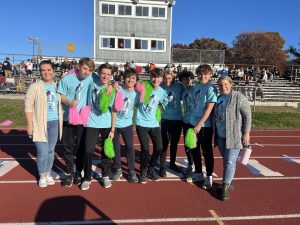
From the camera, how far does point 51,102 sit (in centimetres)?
561

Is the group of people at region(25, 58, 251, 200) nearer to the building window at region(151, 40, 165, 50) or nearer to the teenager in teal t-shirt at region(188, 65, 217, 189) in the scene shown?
the teenager in teal t-shirt at region(188, 65, 217, 189)

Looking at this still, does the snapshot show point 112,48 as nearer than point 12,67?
No

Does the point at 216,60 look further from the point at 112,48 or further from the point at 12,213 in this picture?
the point at 12,213

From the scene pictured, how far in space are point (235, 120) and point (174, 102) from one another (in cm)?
131

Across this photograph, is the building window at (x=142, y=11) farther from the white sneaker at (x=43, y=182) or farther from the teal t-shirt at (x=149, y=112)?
the white sneaker at (x=43, y=182)

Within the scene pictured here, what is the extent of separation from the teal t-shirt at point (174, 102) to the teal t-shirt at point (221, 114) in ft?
2.99

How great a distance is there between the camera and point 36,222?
14.6 ft

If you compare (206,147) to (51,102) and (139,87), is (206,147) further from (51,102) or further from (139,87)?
(51,102)

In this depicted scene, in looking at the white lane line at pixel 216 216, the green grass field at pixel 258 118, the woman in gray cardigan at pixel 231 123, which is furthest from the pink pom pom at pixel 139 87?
the green grass field at pixel 258 118

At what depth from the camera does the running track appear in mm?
4680

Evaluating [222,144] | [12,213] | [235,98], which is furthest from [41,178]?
[235,98]

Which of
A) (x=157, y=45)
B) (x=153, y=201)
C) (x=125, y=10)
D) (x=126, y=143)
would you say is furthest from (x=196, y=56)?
(x=153, y=201)

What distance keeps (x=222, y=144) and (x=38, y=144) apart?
304 cm

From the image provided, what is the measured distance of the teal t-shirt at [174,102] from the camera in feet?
20.7
